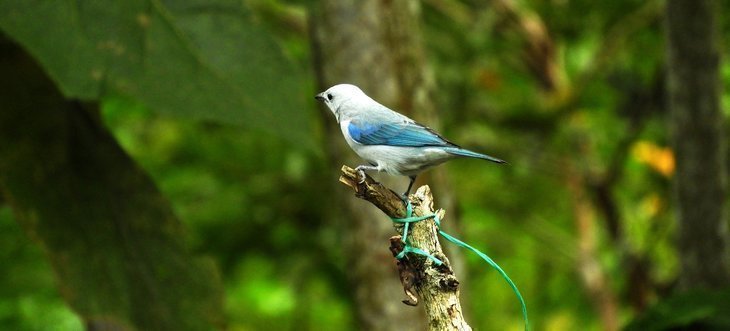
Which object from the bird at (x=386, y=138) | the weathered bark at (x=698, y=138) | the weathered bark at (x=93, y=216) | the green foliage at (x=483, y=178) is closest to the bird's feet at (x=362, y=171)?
the bird at (x=386, y=138)

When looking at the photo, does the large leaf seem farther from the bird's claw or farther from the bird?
the bird's claw

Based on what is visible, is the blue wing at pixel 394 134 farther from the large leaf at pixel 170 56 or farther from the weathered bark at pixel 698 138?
the weathered bark at pixel 698 138

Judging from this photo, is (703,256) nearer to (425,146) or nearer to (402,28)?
(402,28)

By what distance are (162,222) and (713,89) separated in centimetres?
206

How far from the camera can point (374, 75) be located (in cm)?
293

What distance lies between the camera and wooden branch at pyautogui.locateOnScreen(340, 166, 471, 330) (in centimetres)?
156

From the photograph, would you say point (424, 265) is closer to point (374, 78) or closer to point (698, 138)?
point (374, 78)

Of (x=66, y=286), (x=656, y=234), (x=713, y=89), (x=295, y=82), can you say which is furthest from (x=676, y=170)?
(x=66, y=286)

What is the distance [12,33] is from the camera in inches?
83.5

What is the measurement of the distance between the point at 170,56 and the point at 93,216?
24.6 inches

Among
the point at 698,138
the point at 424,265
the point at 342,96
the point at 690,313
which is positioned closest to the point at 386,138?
the point at 342,96

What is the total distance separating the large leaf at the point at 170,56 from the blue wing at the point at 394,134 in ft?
1.70

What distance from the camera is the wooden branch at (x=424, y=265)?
1.56 m

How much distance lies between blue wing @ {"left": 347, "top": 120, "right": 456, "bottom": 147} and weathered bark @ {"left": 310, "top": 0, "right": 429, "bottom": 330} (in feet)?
→ 3.56
